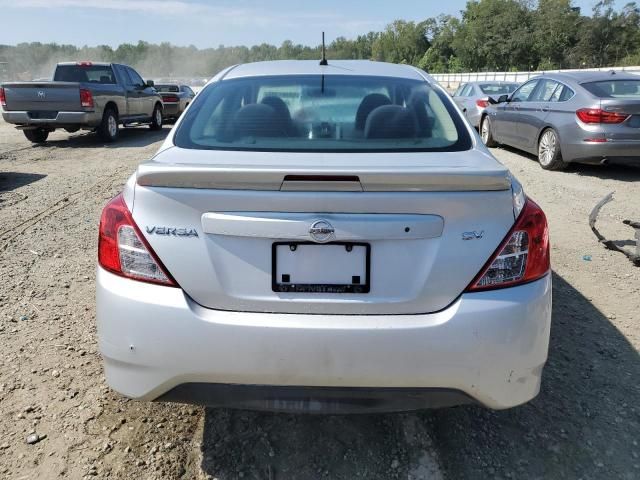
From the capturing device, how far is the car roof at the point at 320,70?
128 inches

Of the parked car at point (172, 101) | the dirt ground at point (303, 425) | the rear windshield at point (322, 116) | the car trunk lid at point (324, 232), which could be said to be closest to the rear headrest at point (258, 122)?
the rear windshield at point (322, 116)

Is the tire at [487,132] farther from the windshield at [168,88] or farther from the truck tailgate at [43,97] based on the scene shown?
the windshield at [168,88]

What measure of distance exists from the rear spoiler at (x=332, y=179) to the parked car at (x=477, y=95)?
36.3 ft

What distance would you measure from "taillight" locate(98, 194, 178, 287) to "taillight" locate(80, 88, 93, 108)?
37.6 ft

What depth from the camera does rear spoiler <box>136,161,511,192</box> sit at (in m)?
1.97

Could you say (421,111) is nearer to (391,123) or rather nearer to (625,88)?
(391,123)

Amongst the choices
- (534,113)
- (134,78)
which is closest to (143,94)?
(134,78)

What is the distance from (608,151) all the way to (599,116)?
0.51 metres

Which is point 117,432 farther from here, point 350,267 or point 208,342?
point 350,267

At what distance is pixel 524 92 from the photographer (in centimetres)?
1045

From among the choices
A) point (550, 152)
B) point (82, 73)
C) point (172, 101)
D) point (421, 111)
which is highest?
point (82, 73)

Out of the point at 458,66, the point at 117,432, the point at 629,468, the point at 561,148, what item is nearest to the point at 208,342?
the point at 117,432

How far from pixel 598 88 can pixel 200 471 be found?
838 centimetres

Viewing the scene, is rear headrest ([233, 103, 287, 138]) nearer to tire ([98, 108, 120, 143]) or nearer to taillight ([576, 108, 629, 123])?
taillight ([576, 108, 629, 123])
